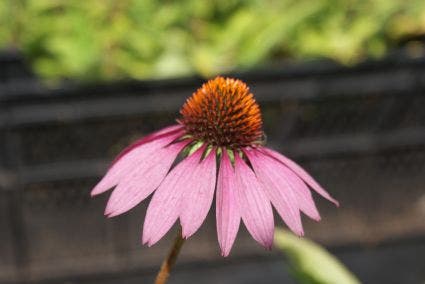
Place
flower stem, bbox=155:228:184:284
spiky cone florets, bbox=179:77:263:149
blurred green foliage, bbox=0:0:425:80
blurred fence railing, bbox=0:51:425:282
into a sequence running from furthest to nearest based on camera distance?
blurred green foliage, bbox=0:0:425:80 → blurred fence railing, bbox=0:51:425:282 → spiky cone florets, bbox=179:77:263:149 → flower stem, bbox=155:228:184:284

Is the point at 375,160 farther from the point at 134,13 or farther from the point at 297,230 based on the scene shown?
the point at 297,230

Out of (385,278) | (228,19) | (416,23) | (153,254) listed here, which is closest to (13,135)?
(153,254)

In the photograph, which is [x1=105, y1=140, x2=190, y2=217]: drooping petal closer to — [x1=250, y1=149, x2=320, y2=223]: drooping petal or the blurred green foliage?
[x1=250, y1=149, x2=320, y2=223]: drooping petal

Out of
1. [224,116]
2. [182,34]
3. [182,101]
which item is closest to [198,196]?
[224,116]

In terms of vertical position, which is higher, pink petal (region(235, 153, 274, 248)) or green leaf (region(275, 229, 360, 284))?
pink petal (region(235, 153, 274, 248))

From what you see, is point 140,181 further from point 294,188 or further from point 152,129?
point 152,129

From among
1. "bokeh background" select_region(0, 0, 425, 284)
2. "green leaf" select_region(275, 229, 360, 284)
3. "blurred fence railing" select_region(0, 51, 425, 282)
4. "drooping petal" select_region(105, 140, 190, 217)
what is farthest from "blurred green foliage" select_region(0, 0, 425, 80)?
"drooping petal" select_region(105, 140, 190, 217)
